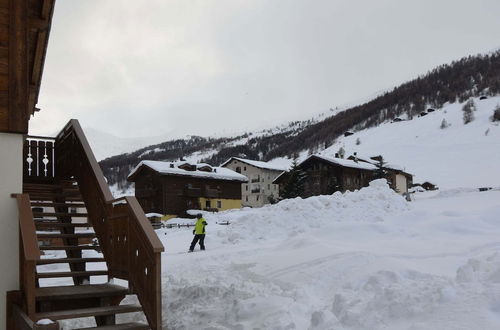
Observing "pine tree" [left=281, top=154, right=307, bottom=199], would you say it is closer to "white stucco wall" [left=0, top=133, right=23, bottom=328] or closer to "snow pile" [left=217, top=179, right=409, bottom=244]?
"snow pile" [left=217, top=179, right=409, bottom=244]

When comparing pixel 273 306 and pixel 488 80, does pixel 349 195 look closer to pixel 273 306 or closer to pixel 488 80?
pixel 273 306

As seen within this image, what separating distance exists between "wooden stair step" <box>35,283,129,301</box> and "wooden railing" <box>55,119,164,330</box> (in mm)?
212

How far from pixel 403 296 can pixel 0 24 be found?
19.4 ft

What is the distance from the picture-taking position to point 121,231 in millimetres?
6898

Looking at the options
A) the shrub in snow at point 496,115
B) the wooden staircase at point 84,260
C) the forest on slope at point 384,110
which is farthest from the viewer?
the forest on slope at point 384,110

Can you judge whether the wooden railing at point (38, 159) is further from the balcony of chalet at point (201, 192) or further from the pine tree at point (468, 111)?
the pine tree at point (468, 111)

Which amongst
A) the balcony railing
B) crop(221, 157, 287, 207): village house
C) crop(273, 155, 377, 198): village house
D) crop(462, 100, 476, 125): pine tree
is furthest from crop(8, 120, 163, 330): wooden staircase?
crop(462, 100, 476, 125): pine tree

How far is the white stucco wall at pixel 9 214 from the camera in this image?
19.9ft

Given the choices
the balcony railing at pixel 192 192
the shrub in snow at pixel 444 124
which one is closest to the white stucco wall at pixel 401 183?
the balcony railing at pixel 192 192

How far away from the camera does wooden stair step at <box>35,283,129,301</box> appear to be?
6.34 meters

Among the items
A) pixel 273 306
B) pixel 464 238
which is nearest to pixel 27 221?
pixel 273 306

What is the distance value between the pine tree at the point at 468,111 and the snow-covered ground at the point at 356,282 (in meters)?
100.0

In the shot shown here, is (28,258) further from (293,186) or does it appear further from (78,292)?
(293,186)

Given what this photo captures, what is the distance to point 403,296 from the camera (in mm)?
5891
